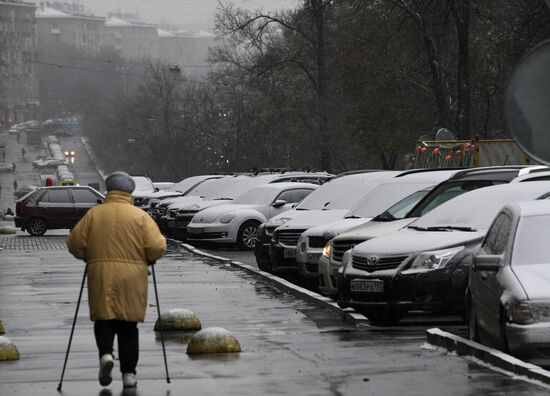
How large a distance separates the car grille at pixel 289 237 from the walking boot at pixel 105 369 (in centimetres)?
1289

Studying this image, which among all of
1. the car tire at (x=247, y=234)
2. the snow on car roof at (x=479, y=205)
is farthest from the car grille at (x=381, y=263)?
the car tire at (x=247, y=234)

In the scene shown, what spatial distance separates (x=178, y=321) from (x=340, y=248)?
3.16 metres

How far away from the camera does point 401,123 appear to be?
57000 mm

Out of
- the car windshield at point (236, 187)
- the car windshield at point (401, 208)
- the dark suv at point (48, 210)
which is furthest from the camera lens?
the dark suv at point (48, 210)

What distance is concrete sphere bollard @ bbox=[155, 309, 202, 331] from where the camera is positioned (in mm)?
15695

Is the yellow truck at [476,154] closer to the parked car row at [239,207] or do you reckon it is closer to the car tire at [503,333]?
the parked car row at [239,207]

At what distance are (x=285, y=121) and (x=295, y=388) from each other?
65070 millimetres

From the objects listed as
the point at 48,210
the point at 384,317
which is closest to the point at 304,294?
the point at 384,317

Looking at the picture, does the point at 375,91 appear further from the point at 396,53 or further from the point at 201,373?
the point at 201,373

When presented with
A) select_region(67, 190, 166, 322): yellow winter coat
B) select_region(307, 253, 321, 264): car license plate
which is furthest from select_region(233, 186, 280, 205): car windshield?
select_region(67, 190, 166, 322): yellow winter coat

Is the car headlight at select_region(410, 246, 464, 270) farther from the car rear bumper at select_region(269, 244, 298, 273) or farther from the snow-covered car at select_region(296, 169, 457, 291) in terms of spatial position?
the car rear bumper at select_region(269, 244, 298, 273)

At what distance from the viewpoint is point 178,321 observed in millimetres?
15719

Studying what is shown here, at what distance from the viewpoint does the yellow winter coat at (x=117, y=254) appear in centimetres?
1086

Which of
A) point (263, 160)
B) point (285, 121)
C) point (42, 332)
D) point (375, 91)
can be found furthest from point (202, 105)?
point (42, 332)
